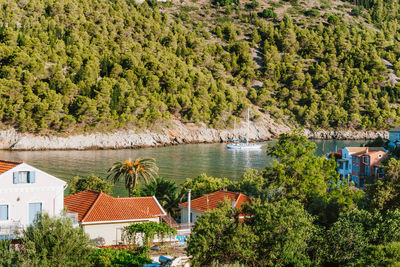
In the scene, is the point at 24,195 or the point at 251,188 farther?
the point at 251,188

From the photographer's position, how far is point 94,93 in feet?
339

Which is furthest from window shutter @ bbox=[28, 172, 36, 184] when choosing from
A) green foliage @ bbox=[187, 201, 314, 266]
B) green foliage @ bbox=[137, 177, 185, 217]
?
green foliage @ bbox=[137, 177, 185, 217]

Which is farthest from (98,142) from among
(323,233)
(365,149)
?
(323,233)

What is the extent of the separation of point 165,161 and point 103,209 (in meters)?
50.6

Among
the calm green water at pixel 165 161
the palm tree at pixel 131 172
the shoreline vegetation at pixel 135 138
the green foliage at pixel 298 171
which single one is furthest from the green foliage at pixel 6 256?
the shoreline vegetation at pixel 135 138

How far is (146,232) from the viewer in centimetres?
2262

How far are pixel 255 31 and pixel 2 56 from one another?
94.1 metres

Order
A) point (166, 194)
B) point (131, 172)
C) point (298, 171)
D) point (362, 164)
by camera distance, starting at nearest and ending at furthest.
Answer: point (298, 171), point (166, 194), point (131, 172), point (362, 164)

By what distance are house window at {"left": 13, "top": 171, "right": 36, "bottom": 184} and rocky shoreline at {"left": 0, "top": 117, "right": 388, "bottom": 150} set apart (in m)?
71.5

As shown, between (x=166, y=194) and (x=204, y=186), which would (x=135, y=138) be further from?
(x=166, y=194)

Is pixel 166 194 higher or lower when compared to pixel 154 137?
lower

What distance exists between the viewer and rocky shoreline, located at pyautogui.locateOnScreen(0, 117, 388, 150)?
298 feet

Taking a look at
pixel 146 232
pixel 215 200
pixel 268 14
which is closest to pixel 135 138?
pixel 215 200

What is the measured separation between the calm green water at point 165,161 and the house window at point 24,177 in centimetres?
2564
